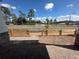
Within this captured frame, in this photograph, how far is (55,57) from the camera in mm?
5906

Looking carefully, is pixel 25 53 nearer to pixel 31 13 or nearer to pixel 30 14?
pixel 31 13

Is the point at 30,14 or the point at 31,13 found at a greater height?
the point at 31,13

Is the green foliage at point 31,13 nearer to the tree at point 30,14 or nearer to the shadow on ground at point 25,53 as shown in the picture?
the tree at point 30,14

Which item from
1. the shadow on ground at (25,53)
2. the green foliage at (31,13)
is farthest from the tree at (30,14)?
the shadow on ground at (25,53)

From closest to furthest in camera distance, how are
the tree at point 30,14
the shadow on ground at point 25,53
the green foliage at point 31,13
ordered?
the shadow on ground at point 25,53 < the green foliage at point 31,13 < the tree at point 30,14

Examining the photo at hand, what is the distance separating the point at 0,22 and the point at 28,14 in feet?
95.5

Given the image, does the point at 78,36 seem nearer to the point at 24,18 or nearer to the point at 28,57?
the point at 28,57

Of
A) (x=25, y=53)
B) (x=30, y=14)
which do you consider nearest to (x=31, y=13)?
(x=30, y=14)

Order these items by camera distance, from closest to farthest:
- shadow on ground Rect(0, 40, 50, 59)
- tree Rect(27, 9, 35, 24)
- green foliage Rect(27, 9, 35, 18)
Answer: shadow on ground Rect(0, 40, 50, 59)
green foliage Rect(27, 9, 35, 18)
tree Rect(27, 9, 35, 24)

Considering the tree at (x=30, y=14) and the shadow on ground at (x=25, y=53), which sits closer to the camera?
the shadow on ground at (x=25, y=53)

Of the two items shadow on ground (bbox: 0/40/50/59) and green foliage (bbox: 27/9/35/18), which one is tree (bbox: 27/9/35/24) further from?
shadow on ground (bbox: 0/40/50/59)

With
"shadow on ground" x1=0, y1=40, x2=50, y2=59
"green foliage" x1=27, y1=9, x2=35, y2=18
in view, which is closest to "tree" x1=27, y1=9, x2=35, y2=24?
"green foliage" x1=27, y1=9, x2=35, y2=18

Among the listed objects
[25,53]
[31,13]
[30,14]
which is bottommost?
[25,53]

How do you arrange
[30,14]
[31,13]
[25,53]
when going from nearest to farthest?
[25,53] → [31,13] → [30,14]
